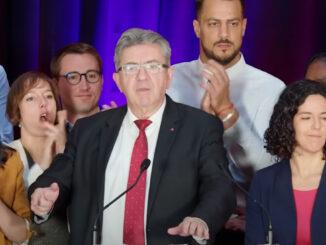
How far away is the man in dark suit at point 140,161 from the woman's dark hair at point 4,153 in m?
0.31

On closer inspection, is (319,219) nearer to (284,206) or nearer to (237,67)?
(284,206)

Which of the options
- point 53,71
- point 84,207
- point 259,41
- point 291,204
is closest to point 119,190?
point 84,207

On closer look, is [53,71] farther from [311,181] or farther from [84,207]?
[311,181]

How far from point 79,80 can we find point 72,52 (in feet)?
0.50

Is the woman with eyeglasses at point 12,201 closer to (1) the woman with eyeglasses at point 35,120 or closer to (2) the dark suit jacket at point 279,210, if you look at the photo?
(1) the woman with eyeglasses at point 35,120

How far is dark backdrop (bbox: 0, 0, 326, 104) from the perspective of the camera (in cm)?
351

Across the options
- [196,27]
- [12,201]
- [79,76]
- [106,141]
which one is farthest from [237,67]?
[12,201]

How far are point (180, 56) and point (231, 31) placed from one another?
0.34 meters

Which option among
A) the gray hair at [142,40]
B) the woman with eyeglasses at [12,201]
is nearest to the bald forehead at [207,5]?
the gray hair at [142,40]

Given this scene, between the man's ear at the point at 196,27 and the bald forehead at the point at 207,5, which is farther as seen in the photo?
the man's ear at the point at 196,27

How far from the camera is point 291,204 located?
8.12ft

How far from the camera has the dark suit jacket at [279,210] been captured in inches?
95.3

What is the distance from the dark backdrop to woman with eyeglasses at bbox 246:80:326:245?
920mm

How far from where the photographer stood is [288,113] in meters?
2.59
